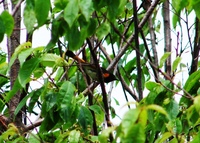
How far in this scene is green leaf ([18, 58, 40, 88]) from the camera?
222 cm

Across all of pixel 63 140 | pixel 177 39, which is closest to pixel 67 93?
pixel 63 140

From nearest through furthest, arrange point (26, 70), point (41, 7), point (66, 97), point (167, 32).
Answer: point (41, 7)
point (26, 70)
point (66, 97)
point (167, 32)

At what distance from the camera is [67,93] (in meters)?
2.38

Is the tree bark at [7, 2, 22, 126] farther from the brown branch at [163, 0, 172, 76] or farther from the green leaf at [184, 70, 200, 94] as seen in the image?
the green leaf at [184, 70, 200, 94]

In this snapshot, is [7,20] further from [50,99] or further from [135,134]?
[135,134]

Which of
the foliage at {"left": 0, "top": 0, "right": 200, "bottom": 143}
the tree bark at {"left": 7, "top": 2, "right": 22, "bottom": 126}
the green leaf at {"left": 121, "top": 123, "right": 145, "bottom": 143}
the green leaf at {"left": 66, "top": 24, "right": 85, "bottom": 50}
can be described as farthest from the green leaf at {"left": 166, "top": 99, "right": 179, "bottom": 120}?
the tree bark at {"left": 7, "top": 2, "right": 22, "bottom": 126}

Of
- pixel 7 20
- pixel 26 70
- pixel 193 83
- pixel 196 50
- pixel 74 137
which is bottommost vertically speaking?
pixel 74 137

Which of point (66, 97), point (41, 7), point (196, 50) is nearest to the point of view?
point (41, 7)

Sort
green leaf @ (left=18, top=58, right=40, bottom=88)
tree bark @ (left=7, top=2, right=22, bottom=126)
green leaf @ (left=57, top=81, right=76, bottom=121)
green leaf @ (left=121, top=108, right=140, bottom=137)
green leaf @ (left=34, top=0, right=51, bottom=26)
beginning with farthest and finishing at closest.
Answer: tree bark @ (left=7, top=2, right=22, bottom=126) < green leaf @ (left=57, top=81, right=76, bottom=121) < green leaf @ (left=18, top=58, right=40, bottom=88) < green leaf @ (left=34, top=0, right=51, bottom=26) < green leaf @ (left=121, top=108, right=140, bottom=137)

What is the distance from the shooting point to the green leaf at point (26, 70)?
2217 mm

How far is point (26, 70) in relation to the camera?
2.24m

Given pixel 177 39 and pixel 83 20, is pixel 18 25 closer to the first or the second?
pixel 177 39

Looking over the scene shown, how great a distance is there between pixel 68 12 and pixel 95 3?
0.55 ft

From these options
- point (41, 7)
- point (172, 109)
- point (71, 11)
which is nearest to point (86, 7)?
point (71, 11)
